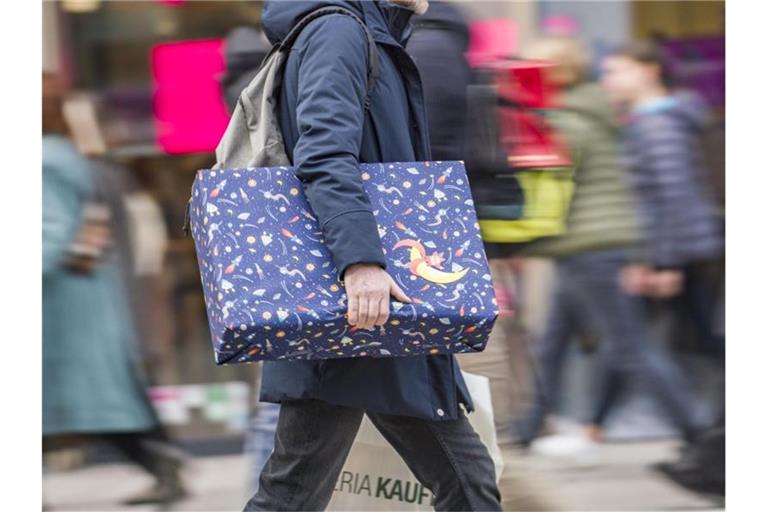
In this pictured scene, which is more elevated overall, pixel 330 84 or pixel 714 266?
pixel 330 84

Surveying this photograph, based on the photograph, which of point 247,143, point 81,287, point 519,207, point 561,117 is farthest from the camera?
point 561,117

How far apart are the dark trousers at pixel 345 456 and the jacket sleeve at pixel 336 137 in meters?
0.55

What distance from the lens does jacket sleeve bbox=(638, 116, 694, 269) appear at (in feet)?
21.0

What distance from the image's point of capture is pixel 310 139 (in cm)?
350

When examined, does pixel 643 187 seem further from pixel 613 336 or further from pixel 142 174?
pixel 142 174

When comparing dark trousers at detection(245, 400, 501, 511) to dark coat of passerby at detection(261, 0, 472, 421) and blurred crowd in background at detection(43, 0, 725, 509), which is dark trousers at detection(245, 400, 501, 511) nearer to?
dark coat of passerby at detection(261, 0, 472, 421)

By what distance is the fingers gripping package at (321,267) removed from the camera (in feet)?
11.1

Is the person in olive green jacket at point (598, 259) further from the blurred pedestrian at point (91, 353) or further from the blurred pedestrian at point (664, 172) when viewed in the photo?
the blurred pedestrian at point (91, 353)

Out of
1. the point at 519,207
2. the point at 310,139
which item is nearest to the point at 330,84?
the point at 310,139

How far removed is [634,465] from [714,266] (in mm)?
1017

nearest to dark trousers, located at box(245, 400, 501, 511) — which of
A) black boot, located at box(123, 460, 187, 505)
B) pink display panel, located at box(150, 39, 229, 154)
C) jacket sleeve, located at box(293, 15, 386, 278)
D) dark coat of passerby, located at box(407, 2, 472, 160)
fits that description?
jacket sleeve, located at box(293, 15, 386, 278)

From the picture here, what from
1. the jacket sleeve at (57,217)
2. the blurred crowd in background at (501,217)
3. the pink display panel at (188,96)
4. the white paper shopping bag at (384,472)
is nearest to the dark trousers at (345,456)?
the white paper shopping bag at (384,472)

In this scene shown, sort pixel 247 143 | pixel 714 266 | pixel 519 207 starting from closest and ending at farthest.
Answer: pixel 247 143, pixel 519 207, pixel 714 266

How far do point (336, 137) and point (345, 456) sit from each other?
904 millimetres
